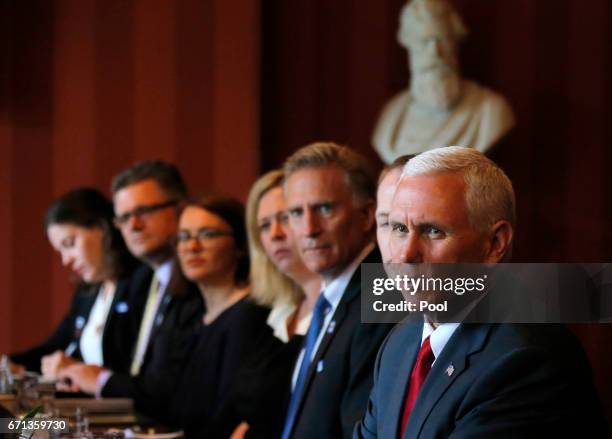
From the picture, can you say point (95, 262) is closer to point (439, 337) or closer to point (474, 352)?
point (439, 337)

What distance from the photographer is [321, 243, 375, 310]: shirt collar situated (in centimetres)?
292

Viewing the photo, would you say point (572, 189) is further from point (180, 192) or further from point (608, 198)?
point (180, 192)

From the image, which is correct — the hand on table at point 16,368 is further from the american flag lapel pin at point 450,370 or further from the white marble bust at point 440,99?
the american flag lapel pin at point 450,370

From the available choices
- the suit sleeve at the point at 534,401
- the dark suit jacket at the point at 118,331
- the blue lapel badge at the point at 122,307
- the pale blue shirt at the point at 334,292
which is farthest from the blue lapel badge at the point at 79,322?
the suit sleeve at the point at 534,401

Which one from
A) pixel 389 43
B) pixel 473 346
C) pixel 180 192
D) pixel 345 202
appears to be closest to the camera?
pixel 473 346

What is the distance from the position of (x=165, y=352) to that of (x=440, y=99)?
2292 millimetres

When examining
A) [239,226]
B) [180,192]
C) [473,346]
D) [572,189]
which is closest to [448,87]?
[572,189]

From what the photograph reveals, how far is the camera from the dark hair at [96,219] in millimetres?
4934

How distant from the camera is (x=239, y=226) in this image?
158 inches

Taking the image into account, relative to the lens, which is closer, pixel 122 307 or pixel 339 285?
pixel 339 285

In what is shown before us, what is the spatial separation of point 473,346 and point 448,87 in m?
4.00

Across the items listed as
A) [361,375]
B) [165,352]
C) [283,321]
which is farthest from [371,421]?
[165,352]

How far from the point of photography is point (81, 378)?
13.7 feet

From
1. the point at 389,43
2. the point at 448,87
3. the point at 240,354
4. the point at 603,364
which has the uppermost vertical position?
the point at 389,43
